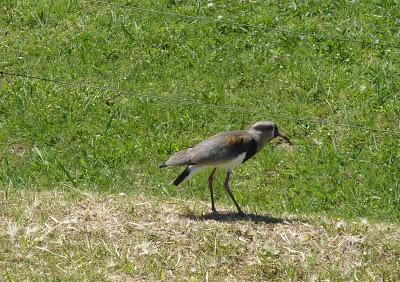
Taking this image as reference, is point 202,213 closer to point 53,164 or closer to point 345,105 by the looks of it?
point 53,164

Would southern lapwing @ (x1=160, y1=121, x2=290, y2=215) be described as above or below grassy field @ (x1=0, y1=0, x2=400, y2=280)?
above

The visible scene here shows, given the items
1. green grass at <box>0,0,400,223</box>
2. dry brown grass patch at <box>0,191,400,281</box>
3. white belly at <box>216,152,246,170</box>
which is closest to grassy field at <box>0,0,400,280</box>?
green grass at <box>0,0,400,223</box>

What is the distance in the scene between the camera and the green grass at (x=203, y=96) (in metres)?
12.3

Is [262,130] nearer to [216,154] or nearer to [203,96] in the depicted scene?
[216,154]

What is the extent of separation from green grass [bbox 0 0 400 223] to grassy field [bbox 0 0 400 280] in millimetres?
20

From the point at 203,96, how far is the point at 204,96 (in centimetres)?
2

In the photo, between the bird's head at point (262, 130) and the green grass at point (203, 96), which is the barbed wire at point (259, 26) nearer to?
the green grass at point (203, 96)

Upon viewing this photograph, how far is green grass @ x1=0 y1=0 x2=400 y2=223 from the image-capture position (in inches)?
486

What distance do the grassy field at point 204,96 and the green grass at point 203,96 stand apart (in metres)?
0.02

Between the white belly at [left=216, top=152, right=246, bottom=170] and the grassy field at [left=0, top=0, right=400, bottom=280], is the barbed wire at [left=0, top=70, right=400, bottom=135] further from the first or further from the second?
the white belly at [left=216, top=152, right=246, bottom=170]

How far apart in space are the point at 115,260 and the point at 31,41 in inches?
296

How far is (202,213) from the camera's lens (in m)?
9.20

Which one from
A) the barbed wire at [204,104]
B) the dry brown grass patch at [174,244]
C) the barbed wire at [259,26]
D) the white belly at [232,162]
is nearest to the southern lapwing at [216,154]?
the white belly at [232,162]

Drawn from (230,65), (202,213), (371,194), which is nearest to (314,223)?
(202,213)
